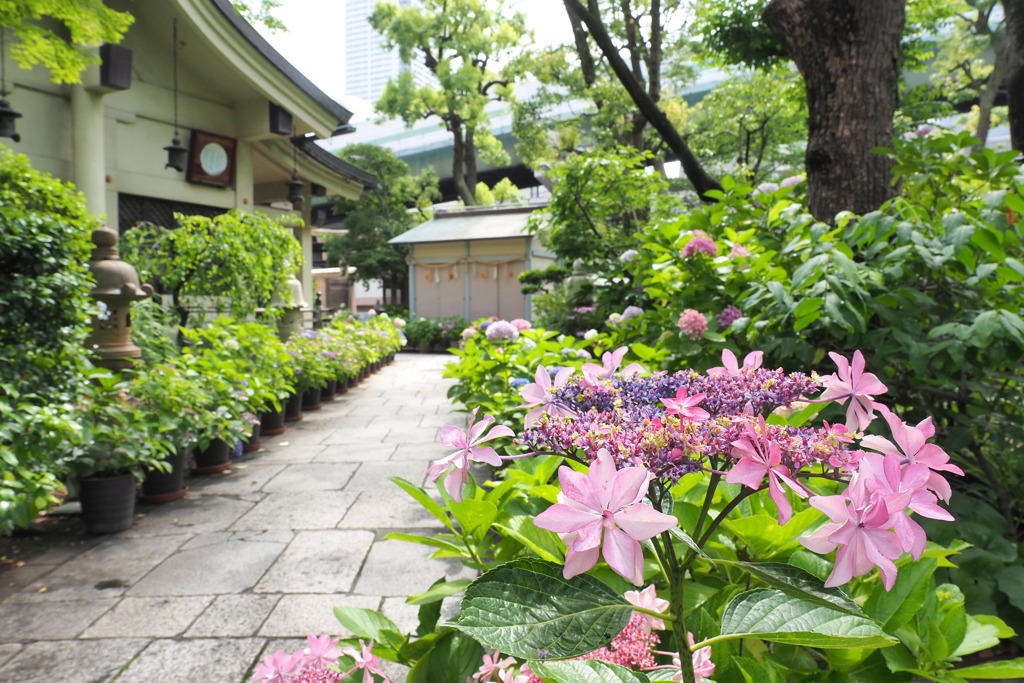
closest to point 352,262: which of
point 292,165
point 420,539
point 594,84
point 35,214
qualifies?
point 292,165

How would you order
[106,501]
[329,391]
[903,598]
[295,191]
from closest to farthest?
[903,598], [106,501], [329,391], [295,191]

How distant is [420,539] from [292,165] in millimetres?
10200

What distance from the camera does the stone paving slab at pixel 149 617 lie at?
230cm

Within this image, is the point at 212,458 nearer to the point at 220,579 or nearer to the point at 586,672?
the point at 220,579

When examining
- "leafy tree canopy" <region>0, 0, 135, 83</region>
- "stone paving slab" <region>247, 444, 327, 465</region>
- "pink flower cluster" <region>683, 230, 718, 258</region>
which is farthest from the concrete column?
"pink flower cluster" <region>683, 230, 718, 258</region>

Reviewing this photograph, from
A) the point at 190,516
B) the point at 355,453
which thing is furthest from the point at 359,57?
the point at 190,516

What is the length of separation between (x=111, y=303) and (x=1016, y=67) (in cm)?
616

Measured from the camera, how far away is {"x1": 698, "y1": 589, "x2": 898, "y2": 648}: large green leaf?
0.53m

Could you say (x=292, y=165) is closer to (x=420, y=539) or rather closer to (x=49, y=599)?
(x=49, y=599)

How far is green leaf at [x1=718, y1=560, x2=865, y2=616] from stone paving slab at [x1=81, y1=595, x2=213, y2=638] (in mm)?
2409

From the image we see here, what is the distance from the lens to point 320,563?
2.93 meters

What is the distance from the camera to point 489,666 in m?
0.86

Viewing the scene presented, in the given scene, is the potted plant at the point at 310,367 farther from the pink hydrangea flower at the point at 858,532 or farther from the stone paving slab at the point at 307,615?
the pink hydrangea flower at the point at 858,532

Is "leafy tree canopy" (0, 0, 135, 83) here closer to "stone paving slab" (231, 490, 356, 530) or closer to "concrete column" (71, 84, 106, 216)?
"concrete column" (71, 84, 106, 216)
